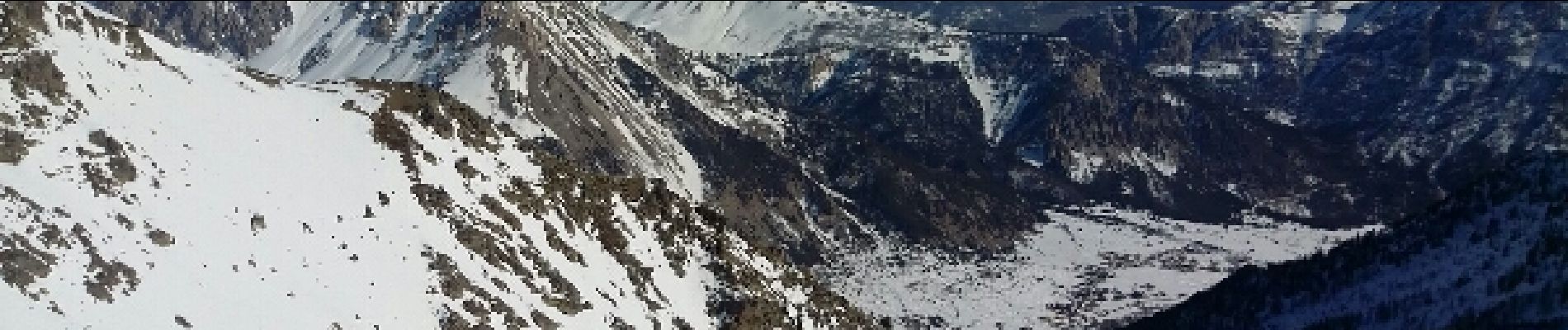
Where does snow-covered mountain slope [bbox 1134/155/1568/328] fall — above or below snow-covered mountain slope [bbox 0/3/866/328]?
below

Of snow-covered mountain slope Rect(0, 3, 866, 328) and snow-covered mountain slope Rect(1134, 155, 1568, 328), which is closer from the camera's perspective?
snow-covered mountain slope Rect(0, 3, 866, 328)

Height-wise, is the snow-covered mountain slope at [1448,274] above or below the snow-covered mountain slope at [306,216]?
below

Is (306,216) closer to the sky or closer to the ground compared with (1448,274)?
closer to the sky

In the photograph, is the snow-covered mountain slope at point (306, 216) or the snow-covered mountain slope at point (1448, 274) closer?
the snow-covered mountain slope at point (306, 216)

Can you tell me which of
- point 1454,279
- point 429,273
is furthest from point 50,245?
point 1454,279

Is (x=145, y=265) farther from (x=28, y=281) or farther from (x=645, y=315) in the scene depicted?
(x=645, y=315)
